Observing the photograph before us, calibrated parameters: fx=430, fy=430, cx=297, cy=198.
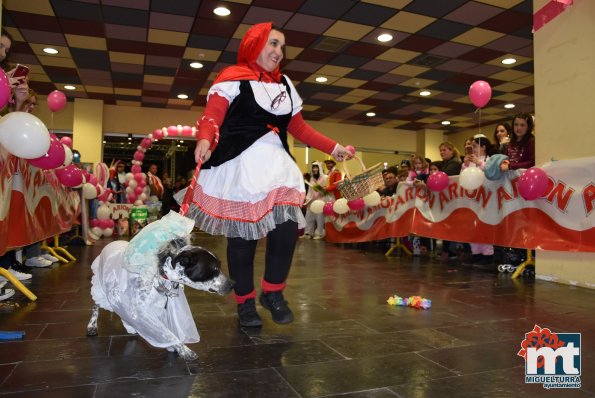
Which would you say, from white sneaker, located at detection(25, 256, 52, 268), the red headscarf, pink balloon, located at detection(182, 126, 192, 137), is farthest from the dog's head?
pink balloon, located at detection(182, 126, 192, 137)

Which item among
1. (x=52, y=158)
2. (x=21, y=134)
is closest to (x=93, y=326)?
(x=21, y=134)

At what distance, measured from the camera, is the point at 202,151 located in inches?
68.7

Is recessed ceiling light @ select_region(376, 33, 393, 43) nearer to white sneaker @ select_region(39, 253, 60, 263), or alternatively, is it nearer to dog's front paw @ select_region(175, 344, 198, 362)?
white sneaker @ select_region(39, 253, 60, 263)

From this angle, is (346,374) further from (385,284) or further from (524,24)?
(524,24)

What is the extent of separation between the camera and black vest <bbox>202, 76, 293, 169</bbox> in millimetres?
1951

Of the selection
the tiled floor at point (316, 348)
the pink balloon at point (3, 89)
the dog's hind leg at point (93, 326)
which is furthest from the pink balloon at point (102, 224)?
the dog's hind leg at point (93, 326)

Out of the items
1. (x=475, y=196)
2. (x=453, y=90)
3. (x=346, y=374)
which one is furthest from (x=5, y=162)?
(x=453, y=90)

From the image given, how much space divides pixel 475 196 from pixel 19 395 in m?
4.23

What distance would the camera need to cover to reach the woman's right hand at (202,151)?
5.69ft

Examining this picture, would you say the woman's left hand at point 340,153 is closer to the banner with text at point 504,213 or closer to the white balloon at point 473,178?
the banner with text at point 504,213

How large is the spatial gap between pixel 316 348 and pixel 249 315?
44 cm

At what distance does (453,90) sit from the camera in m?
9.51

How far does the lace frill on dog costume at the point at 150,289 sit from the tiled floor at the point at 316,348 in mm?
113

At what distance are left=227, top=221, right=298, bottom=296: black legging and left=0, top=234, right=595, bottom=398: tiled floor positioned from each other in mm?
230
